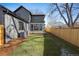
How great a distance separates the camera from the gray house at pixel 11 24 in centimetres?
463

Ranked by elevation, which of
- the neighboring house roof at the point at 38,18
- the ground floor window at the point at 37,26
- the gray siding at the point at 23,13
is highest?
the gray siding at the point at 23,13

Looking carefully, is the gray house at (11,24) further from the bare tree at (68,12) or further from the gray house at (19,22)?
the bare tree at (68,12)

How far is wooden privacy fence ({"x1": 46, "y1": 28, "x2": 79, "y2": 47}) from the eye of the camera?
461cm

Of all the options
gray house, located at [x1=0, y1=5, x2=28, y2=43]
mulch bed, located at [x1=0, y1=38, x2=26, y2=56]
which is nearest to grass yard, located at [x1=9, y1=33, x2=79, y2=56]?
mulch bed, located at [x1=0, y1=38, x2=26, y2=56]

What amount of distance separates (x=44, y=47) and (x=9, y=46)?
1.60 ft

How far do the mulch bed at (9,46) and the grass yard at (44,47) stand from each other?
5 centimetres

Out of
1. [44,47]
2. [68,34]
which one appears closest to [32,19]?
[44,47]

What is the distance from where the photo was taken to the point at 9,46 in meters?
4.66

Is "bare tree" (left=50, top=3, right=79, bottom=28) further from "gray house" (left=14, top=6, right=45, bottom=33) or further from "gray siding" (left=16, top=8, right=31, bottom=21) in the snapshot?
"gray siding" (left=16, top=8, right=31, bottom=21)

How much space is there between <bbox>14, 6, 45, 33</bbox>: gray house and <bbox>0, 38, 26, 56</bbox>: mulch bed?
8.6 inches

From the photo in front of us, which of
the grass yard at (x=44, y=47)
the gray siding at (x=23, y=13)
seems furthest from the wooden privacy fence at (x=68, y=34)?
the gray siding at (x=23, y=13)

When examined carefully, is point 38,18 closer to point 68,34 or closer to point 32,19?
point 32,19

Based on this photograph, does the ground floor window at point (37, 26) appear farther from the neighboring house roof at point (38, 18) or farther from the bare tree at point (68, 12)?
the bare tree at point (68, 12)

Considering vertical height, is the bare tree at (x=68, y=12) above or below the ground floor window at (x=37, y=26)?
above
